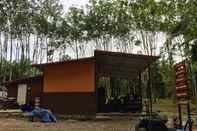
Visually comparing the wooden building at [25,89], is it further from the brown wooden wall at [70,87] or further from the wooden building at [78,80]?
the wooden building at [78,80]

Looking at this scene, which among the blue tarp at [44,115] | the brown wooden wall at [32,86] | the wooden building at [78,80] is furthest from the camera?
the brown wooden wall at [32,86]

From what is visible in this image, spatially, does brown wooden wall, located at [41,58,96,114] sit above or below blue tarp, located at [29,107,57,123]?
above

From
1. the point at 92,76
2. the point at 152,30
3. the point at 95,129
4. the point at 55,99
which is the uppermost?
the point at 152,30

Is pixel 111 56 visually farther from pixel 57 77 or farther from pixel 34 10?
pixel 34 10

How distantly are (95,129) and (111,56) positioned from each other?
4.60 m

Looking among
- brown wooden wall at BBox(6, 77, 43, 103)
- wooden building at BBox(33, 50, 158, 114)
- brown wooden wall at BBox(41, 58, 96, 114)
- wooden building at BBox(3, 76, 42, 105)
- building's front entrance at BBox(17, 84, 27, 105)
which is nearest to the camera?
wooden building at BBox(33, 50, 158, 114)

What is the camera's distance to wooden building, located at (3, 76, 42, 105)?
84.9 feet

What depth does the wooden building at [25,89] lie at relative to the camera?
25.9 m

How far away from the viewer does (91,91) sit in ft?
57.3

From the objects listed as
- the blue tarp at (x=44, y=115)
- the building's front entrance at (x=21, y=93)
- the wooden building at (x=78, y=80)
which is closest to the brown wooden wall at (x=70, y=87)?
the wooden building at (x=78, y=80)

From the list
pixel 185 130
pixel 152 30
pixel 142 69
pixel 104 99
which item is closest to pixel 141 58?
pixel 142 69

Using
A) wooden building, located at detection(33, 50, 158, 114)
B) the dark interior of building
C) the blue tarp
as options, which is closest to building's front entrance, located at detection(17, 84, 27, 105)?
the dark interior of building

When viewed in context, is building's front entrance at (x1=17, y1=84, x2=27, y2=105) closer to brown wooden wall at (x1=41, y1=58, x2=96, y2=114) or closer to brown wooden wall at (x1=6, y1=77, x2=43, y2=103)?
brown wooden wall at (x1=6, y1=77, x2=43, y2=103)

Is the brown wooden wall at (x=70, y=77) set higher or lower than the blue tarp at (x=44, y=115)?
higher
